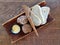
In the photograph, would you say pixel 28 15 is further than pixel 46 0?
No

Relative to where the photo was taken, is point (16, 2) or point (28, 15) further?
point (16, 2)

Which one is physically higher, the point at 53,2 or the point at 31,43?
the point at 53,2

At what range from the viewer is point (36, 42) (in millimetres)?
921

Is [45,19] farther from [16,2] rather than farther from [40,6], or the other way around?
[16,2]

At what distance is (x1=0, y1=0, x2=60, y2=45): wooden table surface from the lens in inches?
36.3

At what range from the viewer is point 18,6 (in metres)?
0.98

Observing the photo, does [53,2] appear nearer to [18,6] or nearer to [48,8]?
[48,8]

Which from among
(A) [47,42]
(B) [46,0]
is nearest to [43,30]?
(A) [47,42]

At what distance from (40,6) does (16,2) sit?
0.44 ft

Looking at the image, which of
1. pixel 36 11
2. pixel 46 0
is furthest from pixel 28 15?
pixel 46 0

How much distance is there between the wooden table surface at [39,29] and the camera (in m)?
0.92

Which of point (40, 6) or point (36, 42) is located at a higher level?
point (40, 6)

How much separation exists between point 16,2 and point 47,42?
0.27 m

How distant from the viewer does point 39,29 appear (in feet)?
3.05
